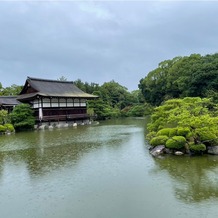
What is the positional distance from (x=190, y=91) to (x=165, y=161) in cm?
2741

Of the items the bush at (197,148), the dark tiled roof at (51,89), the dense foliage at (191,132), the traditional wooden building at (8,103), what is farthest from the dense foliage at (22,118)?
the bush at (197,148)

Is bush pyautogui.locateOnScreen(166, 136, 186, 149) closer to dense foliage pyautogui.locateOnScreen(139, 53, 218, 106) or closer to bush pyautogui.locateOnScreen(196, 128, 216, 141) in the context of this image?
bush pyautogui.locateOnScreen(196, 128, 216, 141)

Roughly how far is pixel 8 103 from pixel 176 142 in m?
29.5

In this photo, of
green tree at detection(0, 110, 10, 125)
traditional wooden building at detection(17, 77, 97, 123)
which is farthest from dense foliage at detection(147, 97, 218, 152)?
traditional wooden building at detection(17, 77, 97, 123)

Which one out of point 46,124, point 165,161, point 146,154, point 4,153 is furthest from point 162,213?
point 46,124

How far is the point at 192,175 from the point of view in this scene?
33.7 feet

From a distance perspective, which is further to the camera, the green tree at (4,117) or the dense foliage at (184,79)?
the dense foliage at (184,79)

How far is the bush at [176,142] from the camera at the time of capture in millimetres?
13648

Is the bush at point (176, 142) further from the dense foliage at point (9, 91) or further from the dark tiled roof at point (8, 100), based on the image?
the dense foliage at point (9, 91)

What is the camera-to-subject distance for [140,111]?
60.8 meters

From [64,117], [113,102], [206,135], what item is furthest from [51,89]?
[113,102]

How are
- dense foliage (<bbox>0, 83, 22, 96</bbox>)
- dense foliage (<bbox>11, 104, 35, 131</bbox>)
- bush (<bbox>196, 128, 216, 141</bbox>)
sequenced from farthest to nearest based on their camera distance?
dense foliage (<bbox>0, 83, 22, 96</bbox>) < dense foliage (<bbox>11, 104, 35, 131</bbox>) < bush (<bbox>196, 128, 216, 141</bbox>)

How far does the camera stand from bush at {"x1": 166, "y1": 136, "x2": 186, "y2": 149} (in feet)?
44.8

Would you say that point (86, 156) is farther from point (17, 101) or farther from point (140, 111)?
point (140, 111)
